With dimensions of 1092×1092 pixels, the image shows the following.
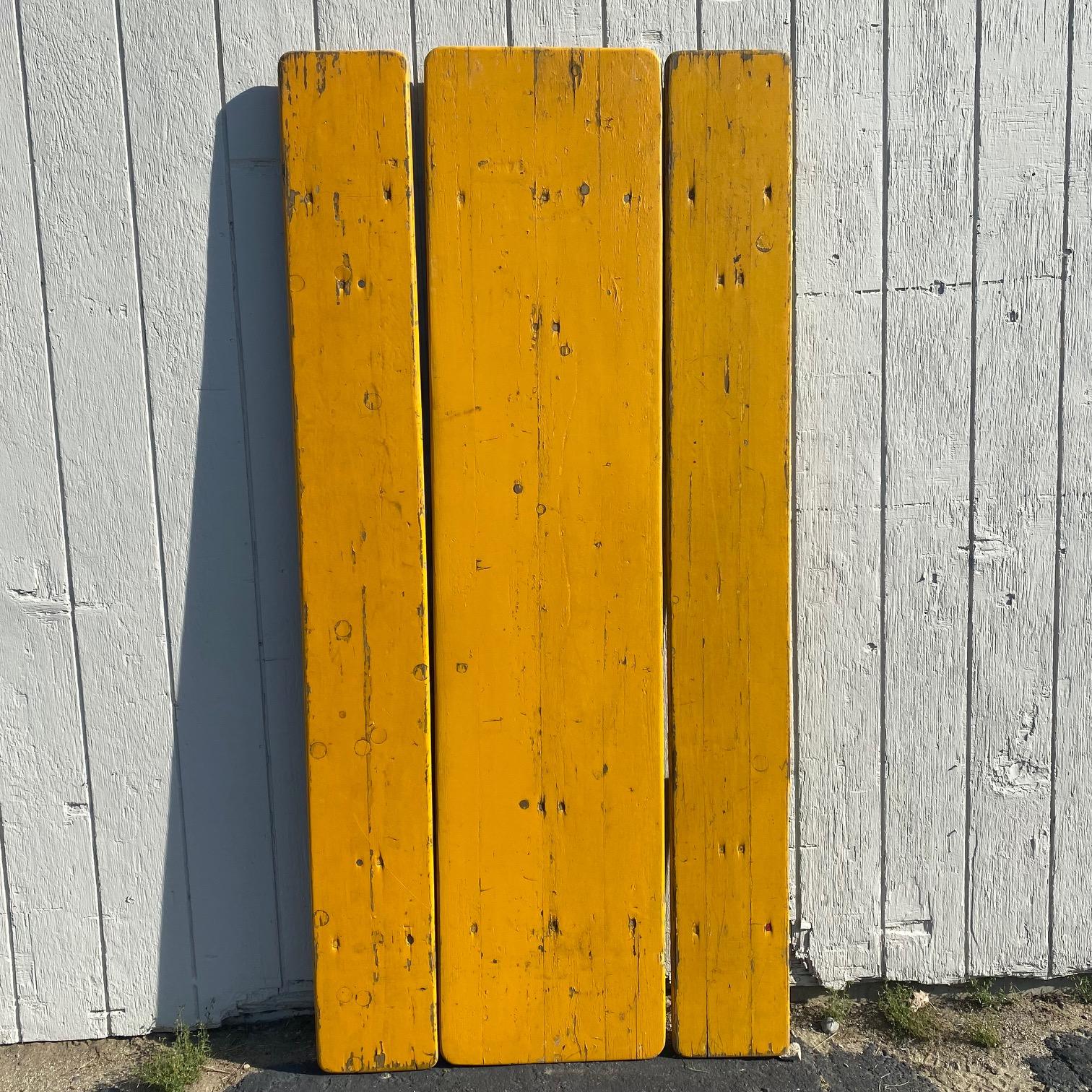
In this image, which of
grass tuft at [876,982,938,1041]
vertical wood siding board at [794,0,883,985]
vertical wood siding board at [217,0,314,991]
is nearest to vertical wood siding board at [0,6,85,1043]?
vertical wood siding board at [217,0,314,991]

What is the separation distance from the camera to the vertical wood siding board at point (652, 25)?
2094 millimetres

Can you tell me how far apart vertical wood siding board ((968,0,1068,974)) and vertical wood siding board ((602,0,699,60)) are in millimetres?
687

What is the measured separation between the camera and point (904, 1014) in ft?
7.40

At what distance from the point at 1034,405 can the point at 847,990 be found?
5.00ft

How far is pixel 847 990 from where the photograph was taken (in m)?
2.36

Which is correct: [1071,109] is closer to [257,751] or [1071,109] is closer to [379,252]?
[379,252]

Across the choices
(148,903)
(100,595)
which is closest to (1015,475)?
(100,595)

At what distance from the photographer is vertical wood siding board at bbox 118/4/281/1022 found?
82.3 inches

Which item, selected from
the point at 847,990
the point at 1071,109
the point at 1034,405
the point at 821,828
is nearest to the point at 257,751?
the point at 821,828

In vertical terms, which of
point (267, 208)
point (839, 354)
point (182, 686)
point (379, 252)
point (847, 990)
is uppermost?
point (267, 208)

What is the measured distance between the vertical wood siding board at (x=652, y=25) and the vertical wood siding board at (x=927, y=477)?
18.3 inches

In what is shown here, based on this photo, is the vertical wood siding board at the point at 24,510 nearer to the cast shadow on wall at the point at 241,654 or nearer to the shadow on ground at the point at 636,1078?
the cast shadow on wall at the point at 241,654

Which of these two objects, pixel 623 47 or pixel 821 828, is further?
pixel 821 828

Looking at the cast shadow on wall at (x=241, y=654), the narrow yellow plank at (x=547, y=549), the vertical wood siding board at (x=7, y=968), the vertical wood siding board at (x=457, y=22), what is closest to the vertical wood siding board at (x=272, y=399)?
the cast shadow on wall at (x=241, y=654)
